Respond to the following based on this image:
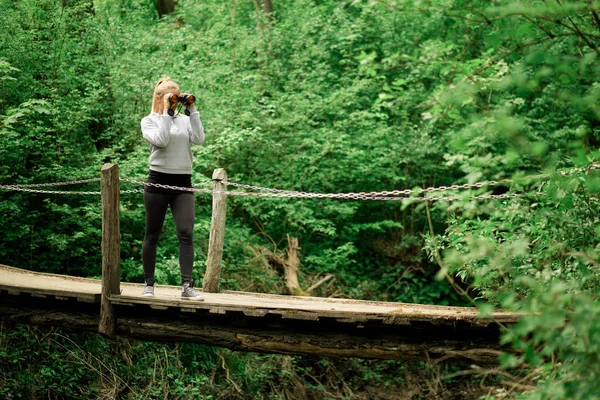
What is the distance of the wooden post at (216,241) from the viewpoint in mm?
7133

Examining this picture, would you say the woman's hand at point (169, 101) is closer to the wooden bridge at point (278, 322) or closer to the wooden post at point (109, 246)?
the wooden post at point (109, 246)

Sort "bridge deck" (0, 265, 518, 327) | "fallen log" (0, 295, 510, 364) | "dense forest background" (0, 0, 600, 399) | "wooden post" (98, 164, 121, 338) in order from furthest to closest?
1. "dense forest background" (0, 0, 600, 399)
2. "wooden post" (98, 164, 121, 338)
3. "fallen log" (0, 295, 510, 364)
4. "bridge deck" (0, 265, 518, 327)

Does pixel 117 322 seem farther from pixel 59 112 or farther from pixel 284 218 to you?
pixel 284 218

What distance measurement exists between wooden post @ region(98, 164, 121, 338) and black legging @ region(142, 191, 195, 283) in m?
0.32

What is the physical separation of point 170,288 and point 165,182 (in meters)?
1.75

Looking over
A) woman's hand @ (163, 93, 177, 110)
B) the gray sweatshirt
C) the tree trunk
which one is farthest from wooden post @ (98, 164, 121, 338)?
the tree trunk

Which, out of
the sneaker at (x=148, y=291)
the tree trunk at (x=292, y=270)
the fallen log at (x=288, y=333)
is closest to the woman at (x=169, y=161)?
the sneaker at (x=148, y=291)

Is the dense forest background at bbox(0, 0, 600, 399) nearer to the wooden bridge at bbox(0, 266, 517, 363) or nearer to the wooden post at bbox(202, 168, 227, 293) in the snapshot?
the wooden bridge at bbox(0, 266, 517, 363)

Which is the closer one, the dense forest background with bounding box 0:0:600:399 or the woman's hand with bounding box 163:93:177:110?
the woman's hand with bounding box 163:93:177:110

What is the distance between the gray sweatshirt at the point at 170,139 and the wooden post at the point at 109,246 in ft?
1.69

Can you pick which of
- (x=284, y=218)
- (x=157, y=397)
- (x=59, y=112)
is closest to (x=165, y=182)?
(x=157, y=397)

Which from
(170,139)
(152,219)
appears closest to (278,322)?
(152,219)

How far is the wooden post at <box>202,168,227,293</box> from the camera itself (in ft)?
23.4

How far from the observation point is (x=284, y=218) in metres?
11.7
